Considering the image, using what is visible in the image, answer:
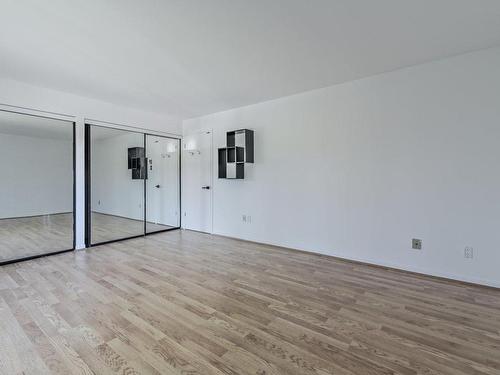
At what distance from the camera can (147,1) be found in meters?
2.03

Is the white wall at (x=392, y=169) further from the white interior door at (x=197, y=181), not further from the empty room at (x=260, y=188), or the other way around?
the white interior door at (x=197, y=181)

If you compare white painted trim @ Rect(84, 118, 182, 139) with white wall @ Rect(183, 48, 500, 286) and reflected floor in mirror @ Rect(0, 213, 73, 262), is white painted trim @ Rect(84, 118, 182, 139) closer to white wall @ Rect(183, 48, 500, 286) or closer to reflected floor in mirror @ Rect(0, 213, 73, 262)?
reflected floor in mirror @ Rect(0, 213, 73, 262)

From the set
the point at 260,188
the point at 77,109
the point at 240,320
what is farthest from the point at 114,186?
the point at 240,320

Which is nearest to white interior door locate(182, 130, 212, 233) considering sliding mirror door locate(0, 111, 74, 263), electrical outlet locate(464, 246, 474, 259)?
sliding mirror door locate(0, 111, 74, 263)

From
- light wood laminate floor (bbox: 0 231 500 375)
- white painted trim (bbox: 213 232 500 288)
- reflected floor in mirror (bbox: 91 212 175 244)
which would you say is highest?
reflected floor in mirror (bbox: 91 212 175 244)

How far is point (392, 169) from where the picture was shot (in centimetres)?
341

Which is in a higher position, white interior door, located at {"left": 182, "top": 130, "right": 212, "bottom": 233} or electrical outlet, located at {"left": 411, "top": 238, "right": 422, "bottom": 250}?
white interior door, located at {"left": 182, "top": 130, "right": 212, "bottom": 233}

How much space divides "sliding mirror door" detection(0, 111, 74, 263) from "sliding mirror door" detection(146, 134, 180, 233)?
1531 mm

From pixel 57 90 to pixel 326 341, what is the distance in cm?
505

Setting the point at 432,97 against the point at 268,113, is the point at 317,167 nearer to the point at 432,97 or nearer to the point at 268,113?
the point at 268,113

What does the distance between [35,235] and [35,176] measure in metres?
1.05

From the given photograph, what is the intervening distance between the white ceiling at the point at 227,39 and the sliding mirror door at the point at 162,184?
6.43 feet

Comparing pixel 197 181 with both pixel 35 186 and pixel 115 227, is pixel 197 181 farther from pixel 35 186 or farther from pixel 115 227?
pixel 35 186

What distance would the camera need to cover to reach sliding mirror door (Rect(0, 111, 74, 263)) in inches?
151
